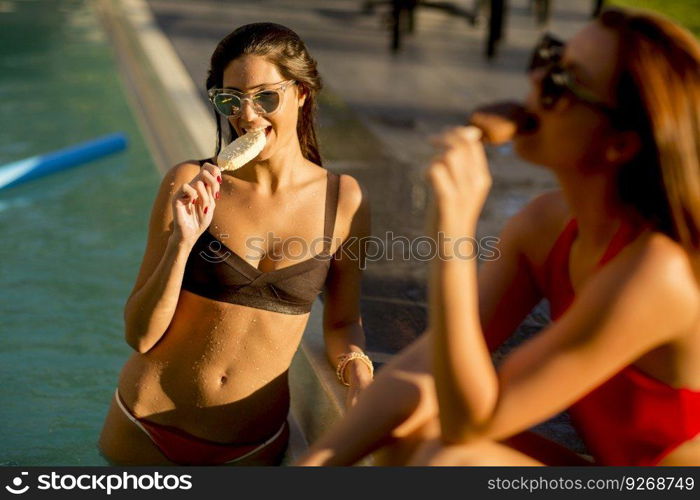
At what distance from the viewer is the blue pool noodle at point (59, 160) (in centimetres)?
670

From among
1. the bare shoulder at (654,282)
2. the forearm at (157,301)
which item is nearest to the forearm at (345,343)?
the forearm at (157,301)

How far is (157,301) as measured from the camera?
2.94m

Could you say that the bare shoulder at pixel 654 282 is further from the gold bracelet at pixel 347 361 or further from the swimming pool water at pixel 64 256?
the swimming pool water at pixel 64 256

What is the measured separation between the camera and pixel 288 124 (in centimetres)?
311

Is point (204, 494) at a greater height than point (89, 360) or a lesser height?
greater

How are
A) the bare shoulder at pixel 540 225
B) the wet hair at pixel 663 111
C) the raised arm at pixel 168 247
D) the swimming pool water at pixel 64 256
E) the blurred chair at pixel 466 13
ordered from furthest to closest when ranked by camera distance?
the blurred chair at pixel 466 13, the swimming pool water at pixel 64 256, the raised arm at pixel 168 247, the bare shoulder at pixel 540 225, the wet hair at pixel 663 111

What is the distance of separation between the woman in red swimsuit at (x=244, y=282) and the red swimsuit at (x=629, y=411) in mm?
814

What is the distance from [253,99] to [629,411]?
4.44 ft

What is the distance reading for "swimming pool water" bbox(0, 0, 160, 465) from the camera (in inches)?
173

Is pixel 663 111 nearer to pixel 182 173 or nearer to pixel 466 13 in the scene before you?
pixel 182 173

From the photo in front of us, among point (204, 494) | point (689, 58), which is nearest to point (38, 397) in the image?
point (204, 494)

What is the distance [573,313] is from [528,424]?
0.26 meters

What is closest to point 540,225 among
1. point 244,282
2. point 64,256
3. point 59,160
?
point 244,282

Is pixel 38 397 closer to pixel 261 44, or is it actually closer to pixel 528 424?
pixel 261 44
